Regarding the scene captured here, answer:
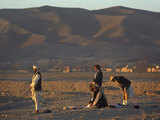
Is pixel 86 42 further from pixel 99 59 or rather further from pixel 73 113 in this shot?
pixel 73 113

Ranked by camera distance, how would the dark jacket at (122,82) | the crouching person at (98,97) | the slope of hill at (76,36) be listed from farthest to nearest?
the slope of hill at (76,36)
the dark jacket at (122,82)
the crouching person at (98,97)

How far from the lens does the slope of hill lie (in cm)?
6812

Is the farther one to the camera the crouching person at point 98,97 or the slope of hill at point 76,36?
the slope of hill at point 76,36

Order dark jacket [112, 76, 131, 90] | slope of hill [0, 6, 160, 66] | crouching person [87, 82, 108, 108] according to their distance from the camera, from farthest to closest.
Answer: slope of hill [0, 6, 160, 66] < dark jacket [112, 76, 131, 90] < crouching person [87, 82, 108, 108]

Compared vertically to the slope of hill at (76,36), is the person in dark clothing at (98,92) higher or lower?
lower

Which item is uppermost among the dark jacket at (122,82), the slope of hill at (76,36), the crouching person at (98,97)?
the slope of hill at (76,36)

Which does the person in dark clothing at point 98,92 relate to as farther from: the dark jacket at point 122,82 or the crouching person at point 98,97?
the dark jacket at point 122,82

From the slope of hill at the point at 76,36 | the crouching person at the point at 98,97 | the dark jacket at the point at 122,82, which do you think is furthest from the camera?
the slope of hill at the point at 76,36

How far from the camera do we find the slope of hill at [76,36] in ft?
224

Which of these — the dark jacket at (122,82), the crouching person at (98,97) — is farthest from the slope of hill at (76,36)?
the crouching person at (98,97)

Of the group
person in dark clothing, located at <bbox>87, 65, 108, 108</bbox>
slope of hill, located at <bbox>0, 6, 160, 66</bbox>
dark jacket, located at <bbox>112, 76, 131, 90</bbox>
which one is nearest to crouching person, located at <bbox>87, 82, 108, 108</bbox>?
person in dark clothing, located at <bbox>87, 65, 108, 108</bbox>

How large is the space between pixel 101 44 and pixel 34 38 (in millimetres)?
12770

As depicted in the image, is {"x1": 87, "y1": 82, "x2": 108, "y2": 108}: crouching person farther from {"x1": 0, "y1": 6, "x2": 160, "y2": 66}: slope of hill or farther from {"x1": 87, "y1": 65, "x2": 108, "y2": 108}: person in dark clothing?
{"x1": 0, "y1": 6, "x2": 160, "y2": 66}: slope of hill

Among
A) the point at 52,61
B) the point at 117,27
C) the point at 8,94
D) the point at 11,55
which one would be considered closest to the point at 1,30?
the point at 11,55
